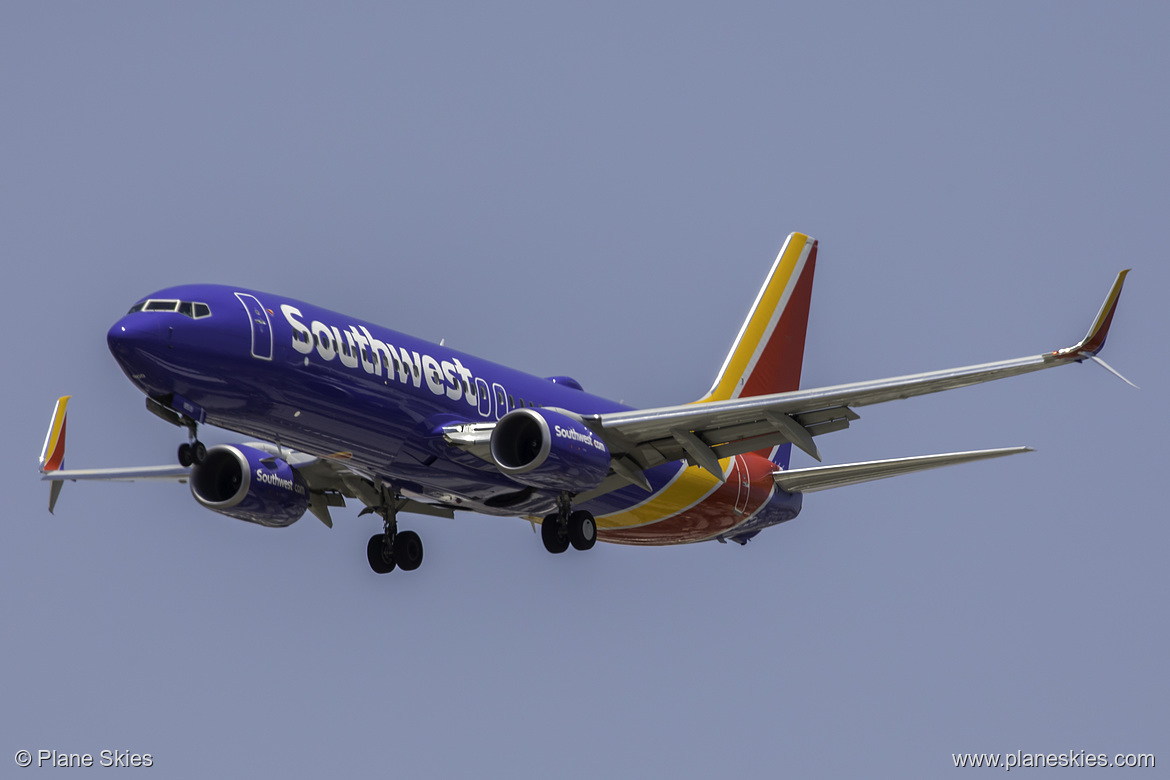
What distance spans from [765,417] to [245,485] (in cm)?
1234

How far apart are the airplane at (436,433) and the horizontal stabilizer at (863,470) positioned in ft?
0.18

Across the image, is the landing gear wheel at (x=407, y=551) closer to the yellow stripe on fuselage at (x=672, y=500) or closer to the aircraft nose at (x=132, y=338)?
the yellow stripe on fuselage at (x=672, y=500)

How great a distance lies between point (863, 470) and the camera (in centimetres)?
3594

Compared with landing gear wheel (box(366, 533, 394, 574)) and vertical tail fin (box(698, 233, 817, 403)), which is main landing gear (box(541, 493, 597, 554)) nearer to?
landing gear wheel (box(366, 533, 394, 574))

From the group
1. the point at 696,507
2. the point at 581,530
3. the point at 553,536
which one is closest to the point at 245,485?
the point at 553,536

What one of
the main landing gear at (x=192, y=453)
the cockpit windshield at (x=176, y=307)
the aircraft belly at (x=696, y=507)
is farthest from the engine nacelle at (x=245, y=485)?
the aircraft belly at (x=696, y=507)

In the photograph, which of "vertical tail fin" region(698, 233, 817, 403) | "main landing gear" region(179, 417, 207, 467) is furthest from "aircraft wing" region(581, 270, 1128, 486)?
"main landing gear" region(179, 417, 207, 467)

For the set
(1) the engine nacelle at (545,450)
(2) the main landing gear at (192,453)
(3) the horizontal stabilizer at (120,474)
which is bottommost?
(1) the engine nacelle at (545,450)

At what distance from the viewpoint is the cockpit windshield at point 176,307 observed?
91.8 ft

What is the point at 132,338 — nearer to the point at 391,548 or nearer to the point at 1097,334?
the point at 391,548

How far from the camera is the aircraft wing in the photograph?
97.0ft

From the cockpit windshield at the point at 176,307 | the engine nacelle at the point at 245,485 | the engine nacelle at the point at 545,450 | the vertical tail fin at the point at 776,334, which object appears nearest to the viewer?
the cockpit windshield at the point at 176,307

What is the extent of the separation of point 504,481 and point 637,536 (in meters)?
6.19

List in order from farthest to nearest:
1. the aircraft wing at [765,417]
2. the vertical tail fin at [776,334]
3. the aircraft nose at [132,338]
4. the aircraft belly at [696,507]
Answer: the vertical tail fin at [776,334] < the aircraft belly at [696,507] < the aircraft wing at [765,417] < the aircraft nose at [132,338]
